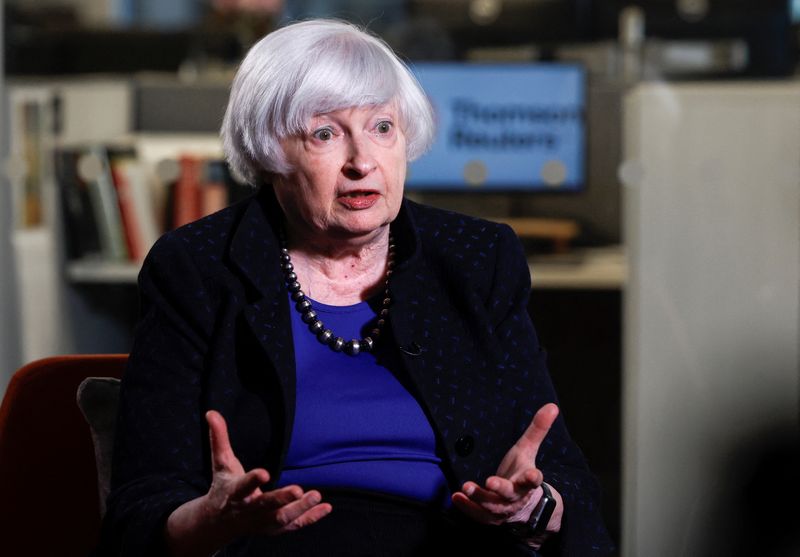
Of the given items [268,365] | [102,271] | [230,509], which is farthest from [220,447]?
[102,271]

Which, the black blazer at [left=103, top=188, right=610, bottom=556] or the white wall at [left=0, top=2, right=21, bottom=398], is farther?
the white wall at [left=0, top=2, right=21, bottom=398]

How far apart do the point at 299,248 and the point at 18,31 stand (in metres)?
3.12

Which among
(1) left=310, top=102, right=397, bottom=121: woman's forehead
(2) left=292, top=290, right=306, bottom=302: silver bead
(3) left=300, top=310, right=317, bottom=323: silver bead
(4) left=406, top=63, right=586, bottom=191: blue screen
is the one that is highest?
(1) left=310, top=102, right=397, bottom=121: woman's forehead

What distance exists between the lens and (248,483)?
0.97m

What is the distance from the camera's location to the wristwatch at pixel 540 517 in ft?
3.71

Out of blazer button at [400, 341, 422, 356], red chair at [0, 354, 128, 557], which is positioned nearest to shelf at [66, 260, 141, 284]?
red chair at [0, 354, 128, 557]

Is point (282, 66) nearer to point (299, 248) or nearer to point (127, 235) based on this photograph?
point (299, 248)

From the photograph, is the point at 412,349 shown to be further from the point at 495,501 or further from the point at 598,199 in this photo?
the point at 598,199

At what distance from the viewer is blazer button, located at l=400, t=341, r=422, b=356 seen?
4.00ft

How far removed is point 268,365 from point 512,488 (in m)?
0.30

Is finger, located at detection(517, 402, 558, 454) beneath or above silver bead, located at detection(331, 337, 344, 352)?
beneath

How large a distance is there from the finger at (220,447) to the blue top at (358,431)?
142mm

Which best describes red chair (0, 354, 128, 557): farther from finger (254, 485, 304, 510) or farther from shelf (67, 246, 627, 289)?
shelf (67, 246, 627, 289)

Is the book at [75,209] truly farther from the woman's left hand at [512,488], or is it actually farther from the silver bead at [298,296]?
the woman's left hand at [512,488]
